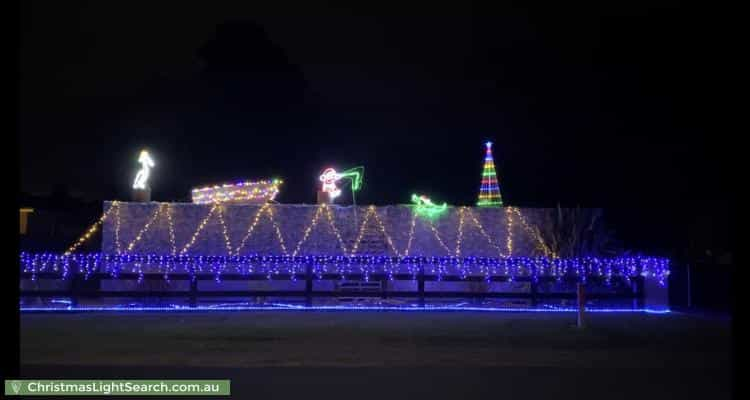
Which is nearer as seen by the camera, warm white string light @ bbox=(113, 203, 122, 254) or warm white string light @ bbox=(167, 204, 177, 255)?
warm white string light @ bbox=(113, 203, 122, 254)

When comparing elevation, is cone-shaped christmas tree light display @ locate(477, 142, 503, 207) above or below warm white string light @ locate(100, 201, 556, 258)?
above

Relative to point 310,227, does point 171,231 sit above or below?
below

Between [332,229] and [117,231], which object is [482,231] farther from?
[117,231]

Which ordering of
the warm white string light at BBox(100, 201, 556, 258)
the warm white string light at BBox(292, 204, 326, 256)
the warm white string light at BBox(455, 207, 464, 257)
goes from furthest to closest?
the warm white string light at BBox(455, 207, 464, 257)
the warm white string light at BBox(292, 204, 326, 256)
the warm white string light at BBox(100, 201, 556, 258)

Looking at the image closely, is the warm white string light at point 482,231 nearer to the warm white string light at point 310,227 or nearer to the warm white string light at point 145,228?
the warm white string light at point 310,227

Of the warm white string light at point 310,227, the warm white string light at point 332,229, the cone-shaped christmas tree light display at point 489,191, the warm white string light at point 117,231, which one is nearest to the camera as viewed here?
the warm white string light at point 117,231

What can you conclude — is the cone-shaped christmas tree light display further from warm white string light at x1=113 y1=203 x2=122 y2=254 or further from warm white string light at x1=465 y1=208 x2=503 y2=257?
warm white string light at x1=113 y1=203 x2=122 y2=254

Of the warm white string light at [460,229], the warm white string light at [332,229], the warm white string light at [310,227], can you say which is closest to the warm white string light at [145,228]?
the warm white string light at [332,229]

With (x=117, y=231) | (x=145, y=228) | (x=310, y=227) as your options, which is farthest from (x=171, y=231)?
(x=310, y=227)

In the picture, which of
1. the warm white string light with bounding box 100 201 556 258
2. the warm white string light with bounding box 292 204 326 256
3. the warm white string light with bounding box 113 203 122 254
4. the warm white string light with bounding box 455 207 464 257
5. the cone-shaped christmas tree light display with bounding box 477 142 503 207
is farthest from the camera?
the cone-shaped christmas tree light display with bounding box 477 142 503 207

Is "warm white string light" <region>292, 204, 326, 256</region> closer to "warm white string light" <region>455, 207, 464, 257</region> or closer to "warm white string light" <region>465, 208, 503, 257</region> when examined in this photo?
"warm white string light" <region>455, 207, 464, 257</region>

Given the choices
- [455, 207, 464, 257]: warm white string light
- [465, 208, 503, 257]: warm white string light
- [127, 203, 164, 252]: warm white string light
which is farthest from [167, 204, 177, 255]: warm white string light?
[465, 208, 503, 257]: warm white string light

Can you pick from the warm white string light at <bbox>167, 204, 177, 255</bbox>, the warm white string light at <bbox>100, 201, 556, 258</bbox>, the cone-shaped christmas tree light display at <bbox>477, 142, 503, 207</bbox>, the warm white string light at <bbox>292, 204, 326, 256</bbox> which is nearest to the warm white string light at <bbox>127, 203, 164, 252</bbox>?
the warm white string light at <bbox>100, 201, 556, 258</bbox>

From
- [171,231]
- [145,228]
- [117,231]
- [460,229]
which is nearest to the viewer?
[117,231]
